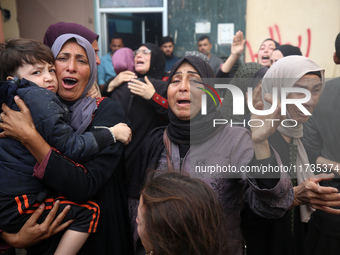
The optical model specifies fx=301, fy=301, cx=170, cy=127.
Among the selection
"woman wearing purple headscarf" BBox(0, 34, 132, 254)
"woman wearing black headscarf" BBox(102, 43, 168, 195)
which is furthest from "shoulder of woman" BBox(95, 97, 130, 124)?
"woman wearing black headscarf" BBox(102, 43, 168, 195)

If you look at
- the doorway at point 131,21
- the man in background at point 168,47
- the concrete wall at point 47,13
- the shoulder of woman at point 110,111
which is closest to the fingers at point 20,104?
the shoulder of woman at point 110,111

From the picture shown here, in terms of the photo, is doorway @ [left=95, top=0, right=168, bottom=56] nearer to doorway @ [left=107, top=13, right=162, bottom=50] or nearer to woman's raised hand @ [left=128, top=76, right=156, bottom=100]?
doorway @ [left=107, top=13, right=162, bottom=50]

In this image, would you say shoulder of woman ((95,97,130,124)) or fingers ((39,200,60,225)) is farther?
shoulder of woman ((95,97,130,124))

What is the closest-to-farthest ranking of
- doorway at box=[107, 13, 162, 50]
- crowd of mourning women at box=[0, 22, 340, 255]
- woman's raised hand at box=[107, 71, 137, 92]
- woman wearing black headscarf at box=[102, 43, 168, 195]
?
crowd of mourning women at box=[0, 22, 340, 255]
woman wearing black headscarf at box=[102, 43, 168, 195]
woman's raised hand at box=[107, 71, 137, 92]
doorway at box=[107, 13, 162, 50]

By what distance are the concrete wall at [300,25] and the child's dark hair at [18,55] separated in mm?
4395

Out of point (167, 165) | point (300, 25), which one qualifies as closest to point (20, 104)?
point (167, 165)

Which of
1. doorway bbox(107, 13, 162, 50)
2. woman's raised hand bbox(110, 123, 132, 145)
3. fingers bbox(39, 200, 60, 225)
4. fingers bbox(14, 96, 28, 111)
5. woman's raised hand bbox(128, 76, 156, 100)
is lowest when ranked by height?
fingers bbox(39, 200, 60, 225)

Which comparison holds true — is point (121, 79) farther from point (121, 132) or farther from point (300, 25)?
point (300, 25)

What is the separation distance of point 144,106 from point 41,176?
1.38m

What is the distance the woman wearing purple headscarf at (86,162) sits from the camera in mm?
1316

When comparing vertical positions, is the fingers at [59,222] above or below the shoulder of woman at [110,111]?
below

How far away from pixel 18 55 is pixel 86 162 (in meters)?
0.65

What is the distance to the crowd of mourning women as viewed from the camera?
3.90 ft

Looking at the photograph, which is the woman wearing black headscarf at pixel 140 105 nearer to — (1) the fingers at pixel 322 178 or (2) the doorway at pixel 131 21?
(1) the fingers at pixel 322 178
